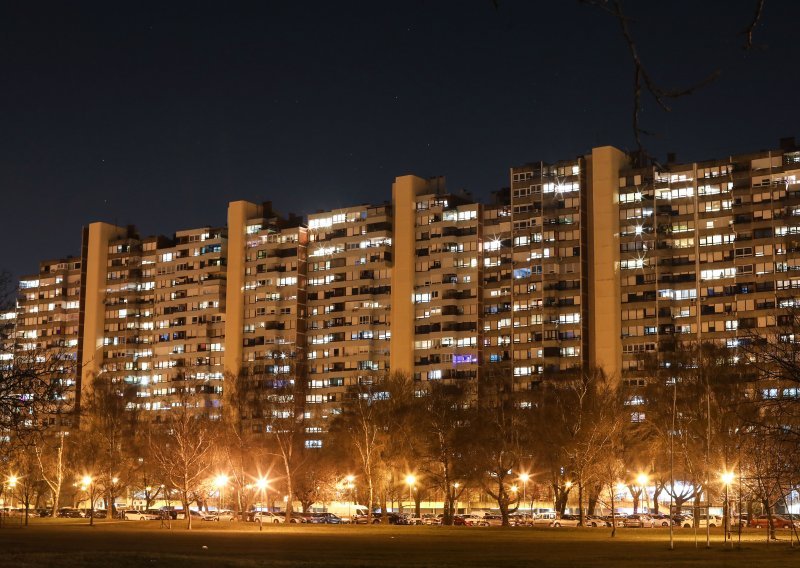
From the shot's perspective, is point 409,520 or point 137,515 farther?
point 137,515

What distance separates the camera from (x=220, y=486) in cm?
14175

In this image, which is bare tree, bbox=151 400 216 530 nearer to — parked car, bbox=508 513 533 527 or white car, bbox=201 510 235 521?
white car, bbox=201 510 235 521

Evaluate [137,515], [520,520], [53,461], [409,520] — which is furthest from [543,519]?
[53,461]

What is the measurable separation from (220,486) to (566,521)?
47604mm

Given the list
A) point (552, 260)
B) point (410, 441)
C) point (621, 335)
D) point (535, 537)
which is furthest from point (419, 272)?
point (535, 537)

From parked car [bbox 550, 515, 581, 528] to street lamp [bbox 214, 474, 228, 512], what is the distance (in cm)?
3686

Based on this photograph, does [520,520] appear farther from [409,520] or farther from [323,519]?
[323,519]

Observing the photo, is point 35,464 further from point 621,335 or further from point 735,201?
point 735,201

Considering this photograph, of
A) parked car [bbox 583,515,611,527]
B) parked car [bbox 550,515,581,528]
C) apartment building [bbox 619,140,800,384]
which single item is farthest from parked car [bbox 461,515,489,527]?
apartment building [bbox 619,140,800,384]

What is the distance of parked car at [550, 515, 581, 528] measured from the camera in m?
113

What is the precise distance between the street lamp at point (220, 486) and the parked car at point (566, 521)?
36862 millimetres

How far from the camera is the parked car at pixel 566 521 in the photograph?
112537 mm

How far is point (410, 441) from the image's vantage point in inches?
4567

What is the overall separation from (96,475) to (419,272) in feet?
276
